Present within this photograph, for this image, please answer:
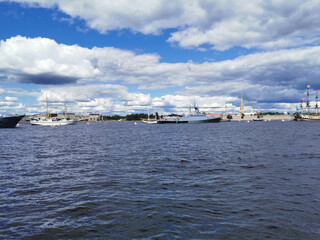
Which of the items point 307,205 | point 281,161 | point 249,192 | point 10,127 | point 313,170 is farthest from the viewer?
point 10,127

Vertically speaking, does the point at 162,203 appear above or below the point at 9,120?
below

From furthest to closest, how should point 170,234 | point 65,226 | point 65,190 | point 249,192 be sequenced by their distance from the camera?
point 65,190
point 249,192
point 65,226
point 170,234

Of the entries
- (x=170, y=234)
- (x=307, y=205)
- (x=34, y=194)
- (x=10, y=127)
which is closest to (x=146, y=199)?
(x=170, y=234)

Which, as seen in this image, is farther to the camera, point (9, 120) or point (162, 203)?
point (9, 120)

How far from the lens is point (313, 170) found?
697 inches

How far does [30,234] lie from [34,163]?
1623 cm

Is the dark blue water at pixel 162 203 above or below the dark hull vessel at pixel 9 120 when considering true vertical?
below

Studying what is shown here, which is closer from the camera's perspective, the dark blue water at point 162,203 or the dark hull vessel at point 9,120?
the dark blue water at point 162,203

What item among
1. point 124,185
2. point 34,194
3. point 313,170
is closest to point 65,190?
point 34,194

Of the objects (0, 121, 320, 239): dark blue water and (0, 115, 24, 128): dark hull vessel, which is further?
(0, 115, 24, 128): dark hull vessel

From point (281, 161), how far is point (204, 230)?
16.4 m

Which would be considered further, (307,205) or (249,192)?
(249,192)

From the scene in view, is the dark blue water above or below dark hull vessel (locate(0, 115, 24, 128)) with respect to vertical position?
below

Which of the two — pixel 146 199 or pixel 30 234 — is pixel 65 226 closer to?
pixel 30 234
